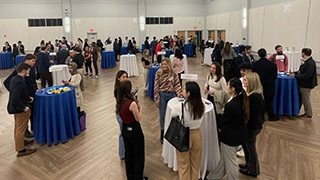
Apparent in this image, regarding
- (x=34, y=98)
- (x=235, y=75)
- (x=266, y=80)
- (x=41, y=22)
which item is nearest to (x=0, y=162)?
(x=34, y=98)

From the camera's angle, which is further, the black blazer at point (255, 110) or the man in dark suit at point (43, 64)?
the man in dark suit at point (43, 64)

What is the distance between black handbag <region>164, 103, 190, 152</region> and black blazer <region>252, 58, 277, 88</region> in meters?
2.87

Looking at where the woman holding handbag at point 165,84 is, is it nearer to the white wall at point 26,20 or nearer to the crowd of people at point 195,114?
the crowd of people at point 195,114

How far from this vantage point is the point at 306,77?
4.84 metres

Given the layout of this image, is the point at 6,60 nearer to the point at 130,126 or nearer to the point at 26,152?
the point at 26,152

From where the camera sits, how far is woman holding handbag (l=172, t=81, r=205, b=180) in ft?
8.21

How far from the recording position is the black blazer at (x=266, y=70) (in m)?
4.67

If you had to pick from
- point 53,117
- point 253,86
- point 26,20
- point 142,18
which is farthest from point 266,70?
point 26,20

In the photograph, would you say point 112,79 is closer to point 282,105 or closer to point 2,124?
point 2,124

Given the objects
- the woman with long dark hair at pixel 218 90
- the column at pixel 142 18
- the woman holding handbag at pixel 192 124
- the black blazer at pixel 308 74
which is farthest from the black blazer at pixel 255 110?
the column at pixel 142 18

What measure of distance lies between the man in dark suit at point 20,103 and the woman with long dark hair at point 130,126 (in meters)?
1.86

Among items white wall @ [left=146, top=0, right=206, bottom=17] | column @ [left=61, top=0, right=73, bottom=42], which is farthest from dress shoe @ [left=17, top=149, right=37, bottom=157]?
white wall @ [left=146, top=0, right=206, bottom=17]

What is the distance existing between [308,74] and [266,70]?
2.89 feet

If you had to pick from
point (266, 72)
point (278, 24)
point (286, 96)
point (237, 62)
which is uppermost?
point (278, 24)
